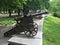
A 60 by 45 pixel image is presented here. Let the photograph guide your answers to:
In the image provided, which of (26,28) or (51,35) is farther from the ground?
(26,28)

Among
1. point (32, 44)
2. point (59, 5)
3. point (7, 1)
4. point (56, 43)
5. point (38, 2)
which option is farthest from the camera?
point (38, 2)

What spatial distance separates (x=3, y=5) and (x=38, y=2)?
18228 millimetres

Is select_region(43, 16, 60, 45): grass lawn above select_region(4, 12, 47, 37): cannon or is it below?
below

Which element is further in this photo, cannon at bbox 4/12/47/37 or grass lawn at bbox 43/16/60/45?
cannon at bbox 4/12/47/37

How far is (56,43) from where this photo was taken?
1359 centimetres

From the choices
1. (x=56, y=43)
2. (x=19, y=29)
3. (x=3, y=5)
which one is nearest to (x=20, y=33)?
(x=19, y=29)

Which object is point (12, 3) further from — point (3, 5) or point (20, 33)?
point (20, 33)

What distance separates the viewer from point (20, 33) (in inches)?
664

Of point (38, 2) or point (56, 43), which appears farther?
point (38, 2)

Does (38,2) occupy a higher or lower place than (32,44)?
lower

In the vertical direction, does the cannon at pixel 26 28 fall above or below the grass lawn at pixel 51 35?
above

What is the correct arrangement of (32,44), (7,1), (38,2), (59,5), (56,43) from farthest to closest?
1. (38,2)
2. (59,5)
3. (7,1)
4. (56,43)
5. (32,44)

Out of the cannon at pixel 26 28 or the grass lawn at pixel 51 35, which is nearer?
the grass lawn at pixel 51 35

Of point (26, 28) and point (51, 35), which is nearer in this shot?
point (26, 28)
